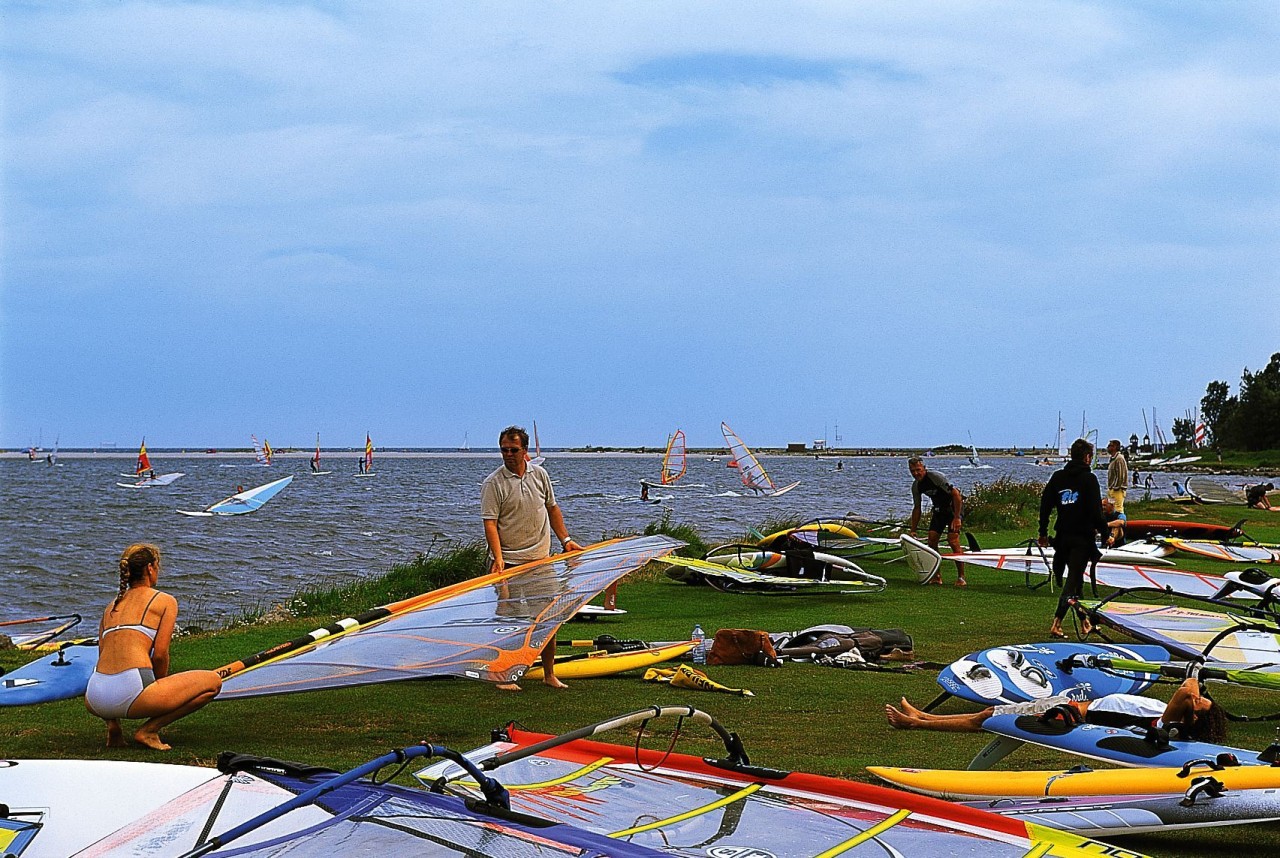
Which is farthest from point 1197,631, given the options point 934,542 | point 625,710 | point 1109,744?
point 934,542

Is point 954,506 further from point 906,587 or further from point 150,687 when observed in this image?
point 150,687

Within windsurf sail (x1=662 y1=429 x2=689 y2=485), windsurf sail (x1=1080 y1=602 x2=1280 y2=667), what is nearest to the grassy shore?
windsurf sail (x1=1080 y1=602 x2=1280 y2=667)

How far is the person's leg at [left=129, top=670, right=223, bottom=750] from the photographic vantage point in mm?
5746

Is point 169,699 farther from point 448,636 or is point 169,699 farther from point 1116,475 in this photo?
point 1116,475

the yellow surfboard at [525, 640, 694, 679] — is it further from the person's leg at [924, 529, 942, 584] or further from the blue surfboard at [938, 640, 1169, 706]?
the person's leg at [924, 529, 942, 584]

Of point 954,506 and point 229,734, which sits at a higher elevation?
point 954,506

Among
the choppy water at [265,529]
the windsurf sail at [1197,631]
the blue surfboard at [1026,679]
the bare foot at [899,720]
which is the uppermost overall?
the windsurf sail at [1197,631]

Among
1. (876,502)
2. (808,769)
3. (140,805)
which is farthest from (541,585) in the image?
(876,502)

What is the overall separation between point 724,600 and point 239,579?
37.7ft

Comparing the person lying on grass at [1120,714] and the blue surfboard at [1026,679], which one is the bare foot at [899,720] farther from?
the blue surfboard at [1026,679]

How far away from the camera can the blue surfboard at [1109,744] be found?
502cm

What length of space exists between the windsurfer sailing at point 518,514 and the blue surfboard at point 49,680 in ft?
8.88

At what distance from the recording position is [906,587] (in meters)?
14.3

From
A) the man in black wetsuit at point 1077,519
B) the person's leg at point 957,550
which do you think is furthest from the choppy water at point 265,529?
the man in black wetsuit at point 1077,519
